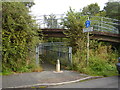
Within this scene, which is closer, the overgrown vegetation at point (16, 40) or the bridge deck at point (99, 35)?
the overgrown vegetation at point (16, 40)

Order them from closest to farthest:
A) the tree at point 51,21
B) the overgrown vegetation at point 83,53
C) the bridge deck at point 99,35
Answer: the overgrown vegetation at point 83,53 → the bridge deck at point 99,35 → the tree at point 51,21

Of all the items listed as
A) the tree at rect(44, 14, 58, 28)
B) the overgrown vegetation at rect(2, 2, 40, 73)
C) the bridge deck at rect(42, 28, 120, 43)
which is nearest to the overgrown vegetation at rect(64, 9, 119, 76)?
the bridge deck at rect(42, 28, 120, 43)

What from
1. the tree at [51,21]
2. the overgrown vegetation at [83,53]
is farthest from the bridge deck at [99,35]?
the overgrown vegetation at [83,53]

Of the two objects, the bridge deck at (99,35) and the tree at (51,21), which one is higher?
the tree at (51,21)

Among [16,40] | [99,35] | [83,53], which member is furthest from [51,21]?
[16,40]

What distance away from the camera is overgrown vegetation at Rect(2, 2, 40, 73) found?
7.05 meters

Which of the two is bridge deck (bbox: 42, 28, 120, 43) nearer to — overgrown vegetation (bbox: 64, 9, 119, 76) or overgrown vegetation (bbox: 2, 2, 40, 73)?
overgrown vegetation (bbox: 64, 9, 119, 76)

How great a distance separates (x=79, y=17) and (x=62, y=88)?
7057mm

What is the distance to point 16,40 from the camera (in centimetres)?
748

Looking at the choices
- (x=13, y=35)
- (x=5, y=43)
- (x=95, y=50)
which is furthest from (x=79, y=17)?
(x=5, y=43)

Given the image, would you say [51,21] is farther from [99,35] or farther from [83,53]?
[83,53]

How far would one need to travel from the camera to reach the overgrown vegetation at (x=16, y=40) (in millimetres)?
7051

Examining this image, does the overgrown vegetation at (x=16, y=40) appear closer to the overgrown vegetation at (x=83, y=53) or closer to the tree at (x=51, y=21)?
the overgrown vegetation at (x=83, y=53)

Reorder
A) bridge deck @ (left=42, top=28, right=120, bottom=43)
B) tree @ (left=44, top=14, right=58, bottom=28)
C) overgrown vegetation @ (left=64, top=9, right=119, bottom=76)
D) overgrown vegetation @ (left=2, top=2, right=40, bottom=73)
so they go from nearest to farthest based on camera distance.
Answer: overgrown vegetation @ (left=2, top=2, right=40, bottom=73), overgrown vegetation @ (left=64, top=9, right=119, bottom=76), bridge deck @ (left=42, top=28, right=120, bottom=43), tree @ (left=44, top=14, right=58, bottom=28)
